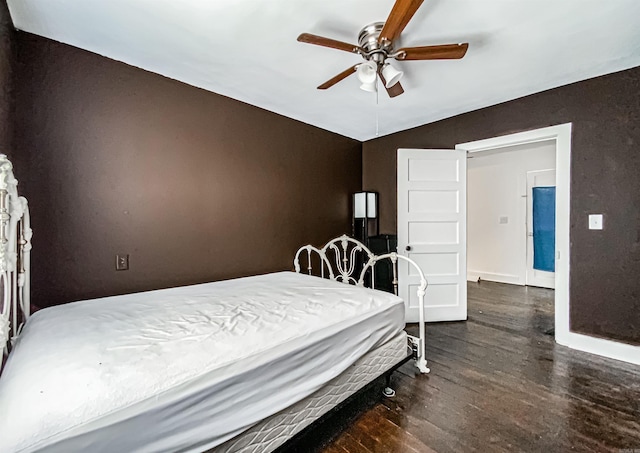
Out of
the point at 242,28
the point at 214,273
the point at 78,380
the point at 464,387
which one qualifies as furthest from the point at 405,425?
the point at 242,28

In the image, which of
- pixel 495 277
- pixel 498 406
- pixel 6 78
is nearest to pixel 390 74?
pixel 498 406

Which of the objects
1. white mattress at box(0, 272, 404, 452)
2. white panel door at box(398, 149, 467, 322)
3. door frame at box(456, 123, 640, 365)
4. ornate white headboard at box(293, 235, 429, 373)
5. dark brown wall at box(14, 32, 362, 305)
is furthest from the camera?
white panel door at box(398, 149, 467, 322)

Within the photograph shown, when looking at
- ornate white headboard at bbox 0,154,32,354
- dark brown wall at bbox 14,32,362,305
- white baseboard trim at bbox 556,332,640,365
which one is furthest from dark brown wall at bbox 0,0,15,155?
white baseboard trim at bbox 556,332,640,365

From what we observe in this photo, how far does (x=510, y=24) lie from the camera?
6.12 ft

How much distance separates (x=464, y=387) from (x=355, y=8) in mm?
2577

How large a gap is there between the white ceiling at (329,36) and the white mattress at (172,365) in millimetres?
1764

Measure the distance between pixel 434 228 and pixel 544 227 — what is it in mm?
3016

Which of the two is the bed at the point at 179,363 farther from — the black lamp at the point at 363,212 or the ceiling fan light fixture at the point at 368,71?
the black lamp at the point at 363,212

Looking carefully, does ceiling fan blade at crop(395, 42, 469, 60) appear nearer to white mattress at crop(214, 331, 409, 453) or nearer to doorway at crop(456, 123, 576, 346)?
doorway at crop(456, 123, 576, 346)

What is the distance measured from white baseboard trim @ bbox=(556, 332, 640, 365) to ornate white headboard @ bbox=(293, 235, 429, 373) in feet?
4.55

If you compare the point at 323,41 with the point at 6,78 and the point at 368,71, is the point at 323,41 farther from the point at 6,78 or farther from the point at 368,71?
the point at 6,78

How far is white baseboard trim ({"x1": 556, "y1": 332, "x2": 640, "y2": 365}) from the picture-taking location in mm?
2441

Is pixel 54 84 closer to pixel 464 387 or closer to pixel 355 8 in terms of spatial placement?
pixel 355 8

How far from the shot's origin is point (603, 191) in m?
2.60
